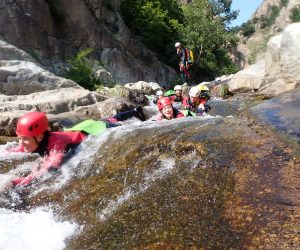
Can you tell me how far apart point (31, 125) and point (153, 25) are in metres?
27.3

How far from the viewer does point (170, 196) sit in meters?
3.62

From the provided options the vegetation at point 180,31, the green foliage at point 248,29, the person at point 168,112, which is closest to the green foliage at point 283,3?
the green foliage at point 248,29

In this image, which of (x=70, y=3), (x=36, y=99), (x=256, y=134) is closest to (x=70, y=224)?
(x=256, y=134)

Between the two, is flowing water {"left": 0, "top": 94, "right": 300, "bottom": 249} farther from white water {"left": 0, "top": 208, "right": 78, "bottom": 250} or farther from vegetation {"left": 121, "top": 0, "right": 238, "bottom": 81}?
vegetation {"left": 121, "top": 0, "right": 238, "bottom": 81}

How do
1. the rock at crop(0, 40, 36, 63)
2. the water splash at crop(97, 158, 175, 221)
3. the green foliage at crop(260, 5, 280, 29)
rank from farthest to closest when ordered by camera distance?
the green foliage at crop(260, 5, 280, 29)
the rock at crop(0, 40, 36, 63)
the water splash at crop(97, 158, 175, 221)

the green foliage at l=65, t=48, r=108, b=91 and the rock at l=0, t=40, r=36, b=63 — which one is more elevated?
the rock at l=0, t=40, r=36, b=63

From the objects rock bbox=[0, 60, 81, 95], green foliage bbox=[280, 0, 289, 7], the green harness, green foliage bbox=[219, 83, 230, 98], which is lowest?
green foliage bbox=[219, 83, 230, 98]

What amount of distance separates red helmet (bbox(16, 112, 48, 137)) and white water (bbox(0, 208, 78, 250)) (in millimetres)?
985

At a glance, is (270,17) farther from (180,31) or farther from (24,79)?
(24,79)

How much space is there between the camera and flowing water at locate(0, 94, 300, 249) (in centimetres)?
301

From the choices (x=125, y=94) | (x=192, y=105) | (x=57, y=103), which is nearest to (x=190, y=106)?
(x=192, y=105)

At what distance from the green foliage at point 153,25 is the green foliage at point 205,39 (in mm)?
1345

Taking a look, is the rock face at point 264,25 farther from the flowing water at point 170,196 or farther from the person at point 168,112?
the flowing water at point 170,196

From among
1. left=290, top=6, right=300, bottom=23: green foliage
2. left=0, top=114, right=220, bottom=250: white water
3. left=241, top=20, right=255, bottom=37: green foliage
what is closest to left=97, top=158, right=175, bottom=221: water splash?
left=0, top=114, right=220, bottom=250: white water
